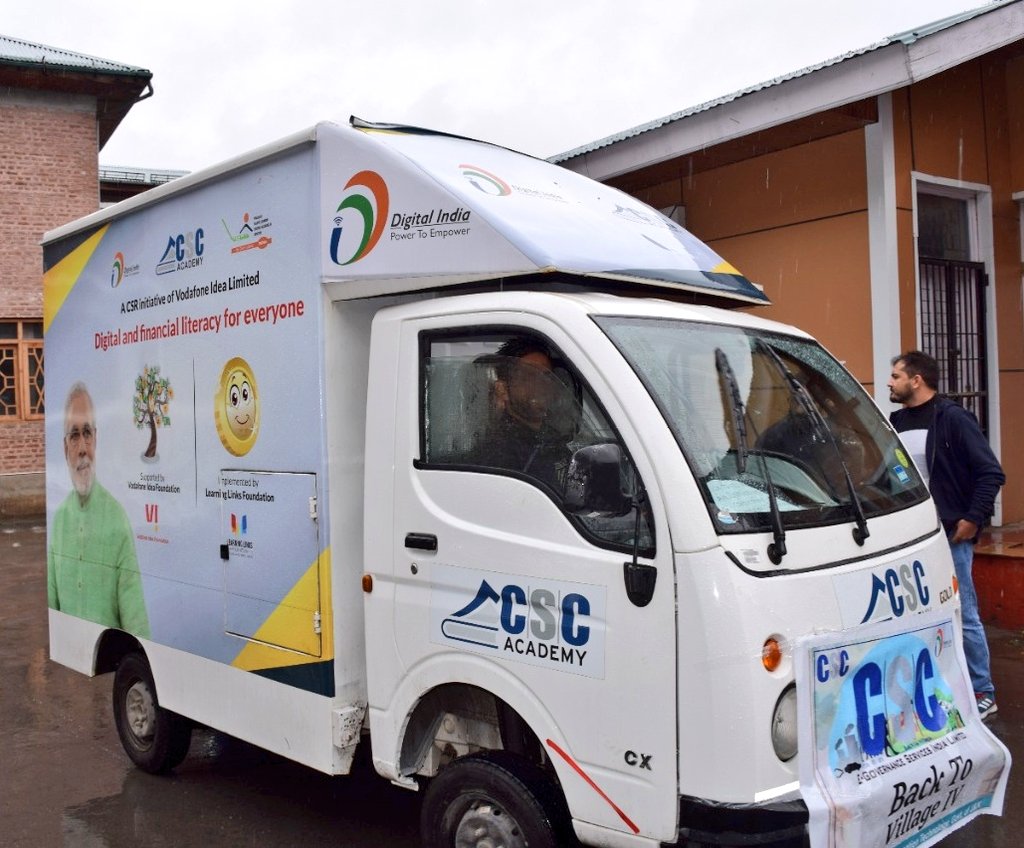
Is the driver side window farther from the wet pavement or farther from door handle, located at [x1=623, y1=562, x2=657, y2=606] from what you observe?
the wet pavement

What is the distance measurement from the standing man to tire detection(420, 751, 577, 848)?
3027mm

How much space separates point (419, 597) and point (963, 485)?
3.33 meters

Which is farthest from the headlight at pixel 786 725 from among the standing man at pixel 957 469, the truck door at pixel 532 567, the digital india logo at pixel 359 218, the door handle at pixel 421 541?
the standing man at pixel 957 469

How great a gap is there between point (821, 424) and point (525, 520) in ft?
3.61

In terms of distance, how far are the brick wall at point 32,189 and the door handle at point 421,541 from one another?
15411 millimetres

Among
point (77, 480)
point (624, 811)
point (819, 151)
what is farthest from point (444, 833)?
point (819, 151)

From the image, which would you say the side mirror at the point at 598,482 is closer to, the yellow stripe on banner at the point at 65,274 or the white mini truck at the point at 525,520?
the white mini truck at the point at 525,520

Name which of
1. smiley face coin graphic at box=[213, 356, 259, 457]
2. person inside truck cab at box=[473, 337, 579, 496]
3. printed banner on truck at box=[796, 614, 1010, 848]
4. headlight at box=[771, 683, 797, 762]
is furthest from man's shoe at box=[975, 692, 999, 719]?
smiley face coin graphic at box=[213, 356, 259, 457]

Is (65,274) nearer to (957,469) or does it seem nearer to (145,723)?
(145,723)

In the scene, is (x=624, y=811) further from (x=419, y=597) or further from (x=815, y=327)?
(x=815, y=327)

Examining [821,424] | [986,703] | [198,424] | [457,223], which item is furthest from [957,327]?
[198,424]

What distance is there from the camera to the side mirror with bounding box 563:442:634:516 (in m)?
3.10

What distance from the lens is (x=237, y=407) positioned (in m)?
4.60

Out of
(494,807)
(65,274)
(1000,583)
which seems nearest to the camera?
(494,807)
